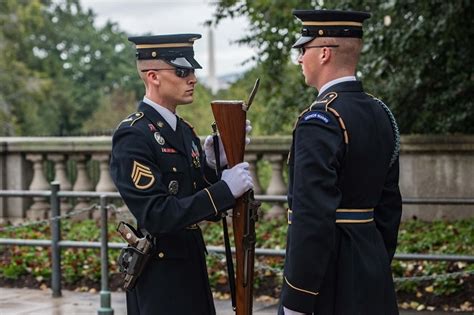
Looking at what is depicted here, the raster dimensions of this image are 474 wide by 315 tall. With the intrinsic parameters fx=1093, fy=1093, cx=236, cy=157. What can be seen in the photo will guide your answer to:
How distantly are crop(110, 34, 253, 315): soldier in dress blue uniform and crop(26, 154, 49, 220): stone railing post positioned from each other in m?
7.62

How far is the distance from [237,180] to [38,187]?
8.17 m

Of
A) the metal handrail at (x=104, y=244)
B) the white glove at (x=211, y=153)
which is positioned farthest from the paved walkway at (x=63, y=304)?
the white glove at (x=211, y=153)

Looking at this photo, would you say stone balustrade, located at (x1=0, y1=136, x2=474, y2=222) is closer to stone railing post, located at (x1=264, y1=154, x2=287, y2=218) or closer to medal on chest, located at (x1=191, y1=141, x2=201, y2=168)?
stone railing post, located at (x1=264, y1=154, x2=287, y2=218)

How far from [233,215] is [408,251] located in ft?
16.5

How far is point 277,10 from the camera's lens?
12570 mm

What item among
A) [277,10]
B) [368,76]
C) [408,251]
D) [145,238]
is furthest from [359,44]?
[277,10]

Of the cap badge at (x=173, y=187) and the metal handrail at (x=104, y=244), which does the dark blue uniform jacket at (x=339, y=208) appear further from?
the metal handrail at (x=104, y=244)

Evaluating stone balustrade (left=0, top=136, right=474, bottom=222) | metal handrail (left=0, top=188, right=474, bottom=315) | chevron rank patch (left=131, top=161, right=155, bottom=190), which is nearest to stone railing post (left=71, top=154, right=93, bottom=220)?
stone balustrade (left=0, top=136, right=474, bottom=222)

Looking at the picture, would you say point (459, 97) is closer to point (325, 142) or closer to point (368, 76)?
point (368, 76)

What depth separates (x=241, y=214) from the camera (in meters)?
5.00

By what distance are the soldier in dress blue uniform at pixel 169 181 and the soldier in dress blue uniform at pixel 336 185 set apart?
0.53m

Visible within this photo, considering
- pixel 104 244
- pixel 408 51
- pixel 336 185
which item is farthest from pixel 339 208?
pixel 408 51

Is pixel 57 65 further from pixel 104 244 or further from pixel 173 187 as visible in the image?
pixel 173 187

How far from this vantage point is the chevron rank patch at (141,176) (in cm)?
489
